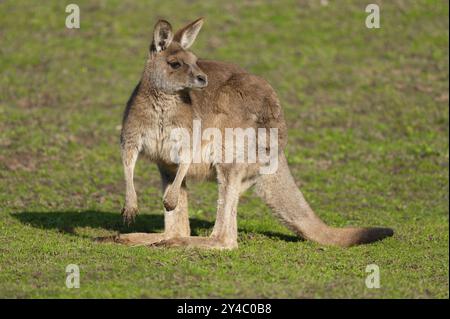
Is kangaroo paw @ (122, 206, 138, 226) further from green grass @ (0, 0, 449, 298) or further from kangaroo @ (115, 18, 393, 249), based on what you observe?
green grass @ (0, 0, 449, 298)

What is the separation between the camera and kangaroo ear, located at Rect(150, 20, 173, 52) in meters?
6.93

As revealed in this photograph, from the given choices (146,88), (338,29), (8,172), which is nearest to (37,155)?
(8,172)

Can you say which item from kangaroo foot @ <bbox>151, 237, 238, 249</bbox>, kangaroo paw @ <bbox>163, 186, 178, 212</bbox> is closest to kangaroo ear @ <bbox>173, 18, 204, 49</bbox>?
kangaroo paw @ <bbox>163, 186, 178, 212</bbox>

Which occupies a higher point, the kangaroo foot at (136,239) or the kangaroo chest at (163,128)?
the kangaroo chest at (163,128)

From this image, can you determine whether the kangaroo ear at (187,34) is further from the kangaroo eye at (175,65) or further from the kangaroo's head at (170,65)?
the kangaroo eye at (175,65)

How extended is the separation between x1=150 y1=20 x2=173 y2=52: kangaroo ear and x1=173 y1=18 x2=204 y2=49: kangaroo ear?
5.1 inches

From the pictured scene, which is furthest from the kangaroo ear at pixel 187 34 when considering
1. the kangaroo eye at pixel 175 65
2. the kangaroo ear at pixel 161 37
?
the kangaroo eye at pixel 175 65

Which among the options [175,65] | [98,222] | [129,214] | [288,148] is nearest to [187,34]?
[175,65]

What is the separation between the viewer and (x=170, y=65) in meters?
6.94

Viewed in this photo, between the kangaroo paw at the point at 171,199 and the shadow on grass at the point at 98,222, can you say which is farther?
the shadow on grass at the point at 98,222

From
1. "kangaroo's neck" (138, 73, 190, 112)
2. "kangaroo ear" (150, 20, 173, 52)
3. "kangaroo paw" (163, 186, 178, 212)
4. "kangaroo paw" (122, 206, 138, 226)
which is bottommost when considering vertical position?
"kangaroo paw" (122, 206, 138, 226)

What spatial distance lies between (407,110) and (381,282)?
292 inches

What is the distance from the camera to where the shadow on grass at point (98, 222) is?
809 centimetres

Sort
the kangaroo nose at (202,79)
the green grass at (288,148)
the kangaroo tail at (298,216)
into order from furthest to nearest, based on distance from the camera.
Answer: the kangaroo tail at (298,216)
the kangaroo nose at (202,79)
the green grass at (288,148)
